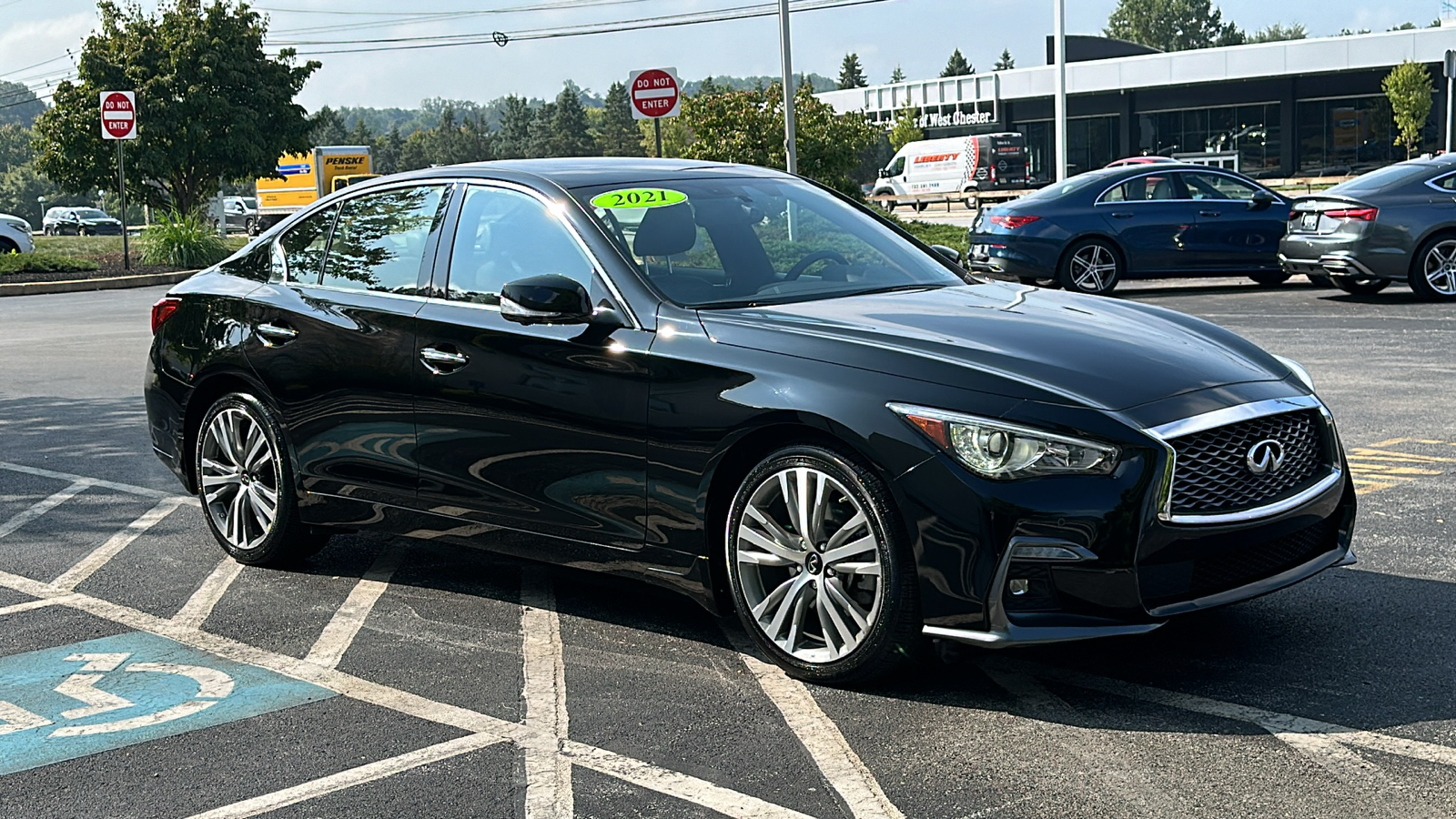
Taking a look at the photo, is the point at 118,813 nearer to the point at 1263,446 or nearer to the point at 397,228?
the point at 397,228

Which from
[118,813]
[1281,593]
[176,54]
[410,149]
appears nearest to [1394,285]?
[1281,593]

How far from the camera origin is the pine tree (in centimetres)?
13238

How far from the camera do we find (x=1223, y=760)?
4047 mm

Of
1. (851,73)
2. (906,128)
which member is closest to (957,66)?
(851,73)

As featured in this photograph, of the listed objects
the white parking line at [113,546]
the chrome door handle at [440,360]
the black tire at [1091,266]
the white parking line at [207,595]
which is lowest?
the white parking line at [207,595]

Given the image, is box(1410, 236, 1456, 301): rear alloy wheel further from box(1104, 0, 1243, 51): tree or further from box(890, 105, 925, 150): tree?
box(1104, 0, 1243, 51): tree

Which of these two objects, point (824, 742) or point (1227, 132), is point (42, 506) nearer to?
point (824, 742)

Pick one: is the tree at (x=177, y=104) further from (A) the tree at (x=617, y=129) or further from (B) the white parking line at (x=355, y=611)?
(A) the tree at (x=617, y=129)

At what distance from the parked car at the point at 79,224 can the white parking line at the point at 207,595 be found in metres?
67.4

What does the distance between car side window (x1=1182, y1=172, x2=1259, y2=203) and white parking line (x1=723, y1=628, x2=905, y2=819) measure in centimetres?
1450

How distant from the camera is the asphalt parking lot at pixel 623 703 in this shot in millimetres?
3943

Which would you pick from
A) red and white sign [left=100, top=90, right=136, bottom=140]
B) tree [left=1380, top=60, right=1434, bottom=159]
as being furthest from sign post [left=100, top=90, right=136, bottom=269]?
tree [left=1380, top=60, right=1434, bottom=159]

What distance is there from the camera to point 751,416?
479 cm

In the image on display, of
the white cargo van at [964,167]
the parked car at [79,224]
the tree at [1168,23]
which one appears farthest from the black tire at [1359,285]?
the tree at [1168,23]
